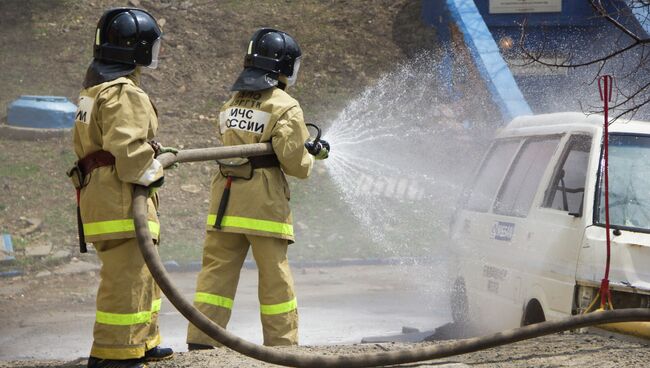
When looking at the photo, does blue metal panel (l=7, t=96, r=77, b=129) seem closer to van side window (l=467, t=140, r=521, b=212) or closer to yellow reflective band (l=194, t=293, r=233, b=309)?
van side window (l=467, t=140, r=521, b=212)

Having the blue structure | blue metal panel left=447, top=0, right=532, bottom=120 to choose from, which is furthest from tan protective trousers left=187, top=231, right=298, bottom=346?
the blue structure

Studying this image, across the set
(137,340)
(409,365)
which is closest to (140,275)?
(137,340)

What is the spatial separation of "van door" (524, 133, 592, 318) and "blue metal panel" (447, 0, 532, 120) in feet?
29.1

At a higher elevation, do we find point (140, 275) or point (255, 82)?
point (255, 82)

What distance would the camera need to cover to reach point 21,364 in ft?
18.9

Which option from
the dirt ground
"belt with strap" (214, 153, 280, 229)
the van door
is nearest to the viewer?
the dirt ground

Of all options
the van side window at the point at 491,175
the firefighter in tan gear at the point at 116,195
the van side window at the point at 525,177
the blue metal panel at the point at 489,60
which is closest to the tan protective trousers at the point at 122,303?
the firefighter in tan gear at the point at 116,195

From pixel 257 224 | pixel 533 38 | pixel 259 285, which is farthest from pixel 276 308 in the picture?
pixel 533 38

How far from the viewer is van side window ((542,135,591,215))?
6863 millimetres

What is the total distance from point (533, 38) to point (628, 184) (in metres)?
12.4

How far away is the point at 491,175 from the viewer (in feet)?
27.4

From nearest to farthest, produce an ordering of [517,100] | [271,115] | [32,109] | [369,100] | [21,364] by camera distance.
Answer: [21,364] < [271,115] < [32,109] < [517,100] < [369,100]

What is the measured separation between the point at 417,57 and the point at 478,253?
11656 mm

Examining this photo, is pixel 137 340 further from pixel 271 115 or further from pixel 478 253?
pixel 478 253
